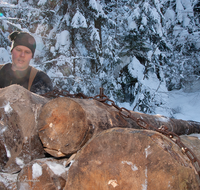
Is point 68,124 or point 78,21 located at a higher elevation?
point 78,21

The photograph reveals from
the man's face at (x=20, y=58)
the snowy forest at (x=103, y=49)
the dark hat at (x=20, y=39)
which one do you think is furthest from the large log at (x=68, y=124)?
the snowy forest at (x=103, y=49)

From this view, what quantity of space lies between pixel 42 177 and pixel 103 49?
7538 millimetres

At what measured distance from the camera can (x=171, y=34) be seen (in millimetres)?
10500

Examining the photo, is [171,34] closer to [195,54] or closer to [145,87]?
[195,54]

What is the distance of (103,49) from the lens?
27.0ft

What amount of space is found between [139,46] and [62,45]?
3.94 metres

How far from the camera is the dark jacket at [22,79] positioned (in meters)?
3.01

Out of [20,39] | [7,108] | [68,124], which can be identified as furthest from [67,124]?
[20,39]

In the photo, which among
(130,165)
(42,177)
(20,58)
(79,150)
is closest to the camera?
(130,165)

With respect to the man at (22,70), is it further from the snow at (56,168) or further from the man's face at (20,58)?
the snow at (56,168)

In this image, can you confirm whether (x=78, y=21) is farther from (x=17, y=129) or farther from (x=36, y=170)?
(x=36, y=170)

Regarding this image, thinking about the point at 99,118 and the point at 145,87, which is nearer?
the point at 99,118

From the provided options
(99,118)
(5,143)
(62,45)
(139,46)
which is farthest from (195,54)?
(5,143)

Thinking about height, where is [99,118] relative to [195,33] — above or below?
below
